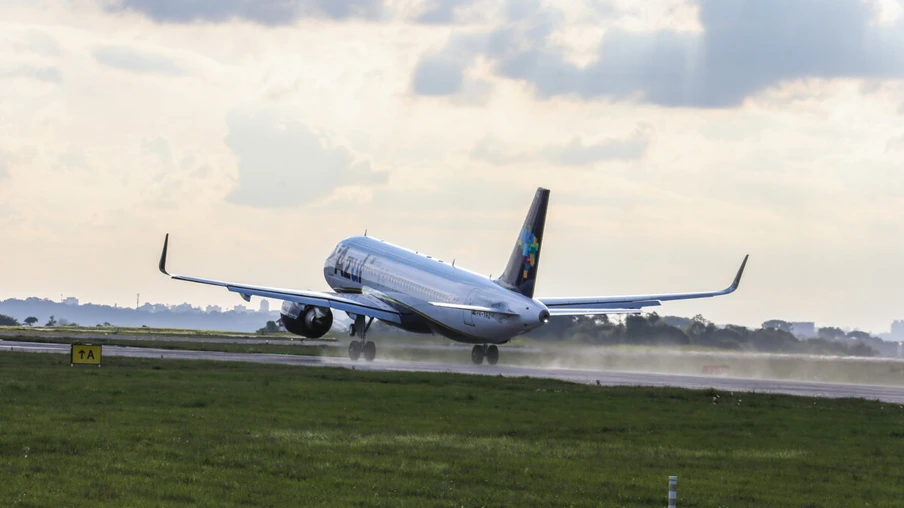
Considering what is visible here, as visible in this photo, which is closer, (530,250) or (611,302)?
(530,250)

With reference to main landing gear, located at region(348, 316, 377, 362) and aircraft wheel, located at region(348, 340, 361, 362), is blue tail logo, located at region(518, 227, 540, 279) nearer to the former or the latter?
main landing gear, located at region(348, 316, 377, 362)

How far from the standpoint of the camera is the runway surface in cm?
5266

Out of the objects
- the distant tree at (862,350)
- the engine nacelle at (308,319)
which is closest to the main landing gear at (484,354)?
the engine nacelle at (308,319)

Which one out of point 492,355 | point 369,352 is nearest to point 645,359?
point 492,355

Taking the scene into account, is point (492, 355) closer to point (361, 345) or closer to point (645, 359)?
point (361, 345)

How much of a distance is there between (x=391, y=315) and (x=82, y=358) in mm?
22981

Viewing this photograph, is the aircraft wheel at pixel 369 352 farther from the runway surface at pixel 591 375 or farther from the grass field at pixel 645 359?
the grass field at pixel 645 359

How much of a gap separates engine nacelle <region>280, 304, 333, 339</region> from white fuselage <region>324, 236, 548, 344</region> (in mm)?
3664

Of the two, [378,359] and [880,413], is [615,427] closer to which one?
[880,413]

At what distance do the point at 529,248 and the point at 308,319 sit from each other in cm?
1676

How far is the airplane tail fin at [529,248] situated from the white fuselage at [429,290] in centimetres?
77

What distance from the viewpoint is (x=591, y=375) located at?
6150cm

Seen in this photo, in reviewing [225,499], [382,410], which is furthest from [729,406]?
[225,499]

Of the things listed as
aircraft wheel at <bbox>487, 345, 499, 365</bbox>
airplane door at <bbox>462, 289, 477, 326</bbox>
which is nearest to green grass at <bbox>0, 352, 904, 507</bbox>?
airplane door at <bbox>462, 289, 477, 326</bbox>
